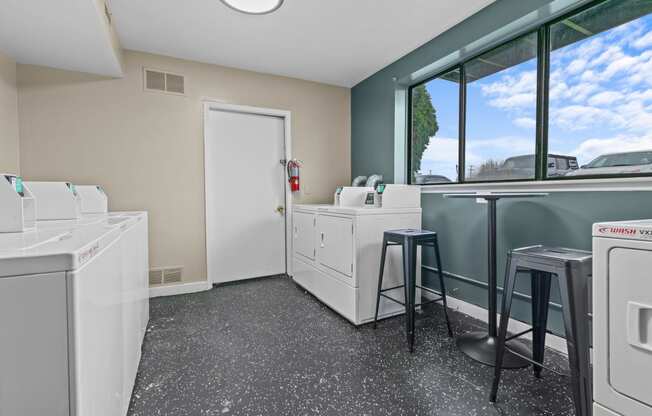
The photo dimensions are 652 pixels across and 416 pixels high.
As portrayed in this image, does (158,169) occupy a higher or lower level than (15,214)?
higher

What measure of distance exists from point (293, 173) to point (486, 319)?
8.12ft

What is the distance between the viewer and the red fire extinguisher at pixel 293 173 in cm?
352

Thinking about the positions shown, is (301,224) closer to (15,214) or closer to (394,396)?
(394,396)

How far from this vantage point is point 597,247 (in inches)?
42.3

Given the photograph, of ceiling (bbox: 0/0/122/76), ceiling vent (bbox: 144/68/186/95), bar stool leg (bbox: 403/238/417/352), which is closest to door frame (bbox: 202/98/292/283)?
ceiling vent (bbox: 144/68/186/95)

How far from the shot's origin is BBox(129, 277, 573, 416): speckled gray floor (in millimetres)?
1426

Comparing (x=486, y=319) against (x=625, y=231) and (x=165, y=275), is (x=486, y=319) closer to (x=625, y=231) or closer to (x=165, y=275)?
(x=625, y=231)

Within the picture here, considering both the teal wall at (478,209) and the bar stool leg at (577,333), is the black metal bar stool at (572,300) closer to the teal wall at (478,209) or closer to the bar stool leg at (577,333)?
the bar stool leg at (577,333)

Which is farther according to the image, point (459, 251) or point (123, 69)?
point (123, 69)

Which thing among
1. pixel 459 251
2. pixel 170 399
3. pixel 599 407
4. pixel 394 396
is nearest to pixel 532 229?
pixel 459 251

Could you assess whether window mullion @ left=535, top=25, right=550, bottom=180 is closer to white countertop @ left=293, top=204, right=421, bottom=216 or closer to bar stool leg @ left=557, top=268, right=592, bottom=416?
white countertop @ left=293, top=204, right=421, bottom=216

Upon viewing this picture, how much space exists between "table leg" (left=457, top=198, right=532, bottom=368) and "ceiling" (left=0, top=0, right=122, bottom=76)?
285 centimetres

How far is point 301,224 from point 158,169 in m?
1.59

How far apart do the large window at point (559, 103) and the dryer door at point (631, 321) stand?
1.06 metres
